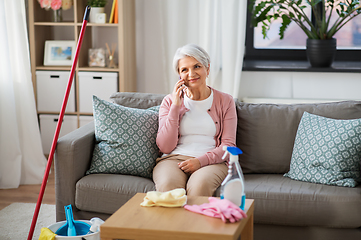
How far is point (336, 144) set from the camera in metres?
2.14

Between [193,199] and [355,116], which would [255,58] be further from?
[193,199]

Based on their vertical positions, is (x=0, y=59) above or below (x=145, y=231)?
above

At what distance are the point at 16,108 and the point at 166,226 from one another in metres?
2.14

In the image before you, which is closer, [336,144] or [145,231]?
[145,231]

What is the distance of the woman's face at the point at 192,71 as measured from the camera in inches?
87.7

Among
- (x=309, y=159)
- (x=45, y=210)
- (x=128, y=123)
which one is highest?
(x=128, y=123)

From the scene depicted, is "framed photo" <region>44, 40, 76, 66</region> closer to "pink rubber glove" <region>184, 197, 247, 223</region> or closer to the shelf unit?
the shelf unit

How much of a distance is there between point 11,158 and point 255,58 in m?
2.13

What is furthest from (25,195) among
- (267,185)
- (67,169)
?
(267,185)

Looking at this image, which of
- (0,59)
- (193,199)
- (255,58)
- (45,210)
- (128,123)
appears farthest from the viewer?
(255,58)

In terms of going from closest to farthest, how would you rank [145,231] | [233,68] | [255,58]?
[145,231], [233,68], [255,58]

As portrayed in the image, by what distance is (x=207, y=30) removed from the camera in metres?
3.40

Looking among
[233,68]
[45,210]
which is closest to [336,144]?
[233,68]

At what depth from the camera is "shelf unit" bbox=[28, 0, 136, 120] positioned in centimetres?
344
